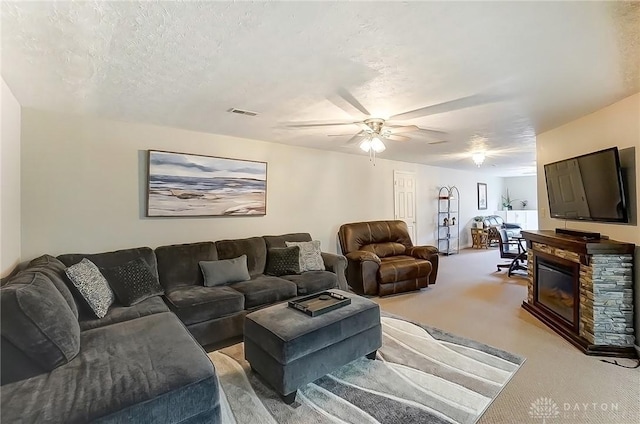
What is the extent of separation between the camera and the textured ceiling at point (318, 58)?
1.50 m

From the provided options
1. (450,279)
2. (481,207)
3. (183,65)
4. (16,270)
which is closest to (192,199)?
(16,270)

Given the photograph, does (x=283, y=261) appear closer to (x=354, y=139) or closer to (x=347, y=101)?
(x=354, y=139)

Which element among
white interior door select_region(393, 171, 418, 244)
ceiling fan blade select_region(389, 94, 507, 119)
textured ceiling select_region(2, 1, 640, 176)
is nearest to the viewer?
textured ceiling select_region(2, 1, 640, 176)

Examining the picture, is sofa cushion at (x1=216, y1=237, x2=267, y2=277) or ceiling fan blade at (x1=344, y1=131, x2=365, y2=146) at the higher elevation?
ceiling fan blade at (x1=344, y1=131, x2=365, y2=146)

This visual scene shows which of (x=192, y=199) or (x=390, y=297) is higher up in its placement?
(x=192, y=199)

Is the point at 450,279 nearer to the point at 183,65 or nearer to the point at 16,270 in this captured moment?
the point at 183,65

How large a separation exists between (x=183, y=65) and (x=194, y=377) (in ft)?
6.38

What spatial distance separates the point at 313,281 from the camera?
3.70 meters

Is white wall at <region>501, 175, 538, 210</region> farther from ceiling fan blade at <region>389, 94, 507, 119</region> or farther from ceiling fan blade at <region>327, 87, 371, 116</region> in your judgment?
ceiling fan blade at <region>327, 87, 371, 116</region>

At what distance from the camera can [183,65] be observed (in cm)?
204

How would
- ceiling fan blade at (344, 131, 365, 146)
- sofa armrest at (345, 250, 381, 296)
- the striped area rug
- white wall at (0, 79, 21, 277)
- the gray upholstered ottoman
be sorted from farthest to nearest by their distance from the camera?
sofa armrest at (345, 250, 381, 296) → ceiling fan blade at (344, 131, 365, 146) → white wall at (0, 79, 21, 277) → the gray upholstered ottoman → the striped area rug

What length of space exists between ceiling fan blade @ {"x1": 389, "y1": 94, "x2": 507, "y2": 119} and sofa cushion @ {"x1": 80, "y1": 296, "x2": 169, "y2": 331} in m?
2.98

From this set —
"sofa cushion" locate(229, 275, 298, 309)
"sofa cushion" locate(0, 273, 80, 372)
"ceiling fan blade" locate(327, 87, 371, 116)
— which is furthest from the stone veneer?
"sofa cushion" locate(0, 273, 80, 372)

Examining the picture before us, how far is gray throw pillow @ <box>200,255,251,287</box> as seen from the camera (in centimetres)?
341
